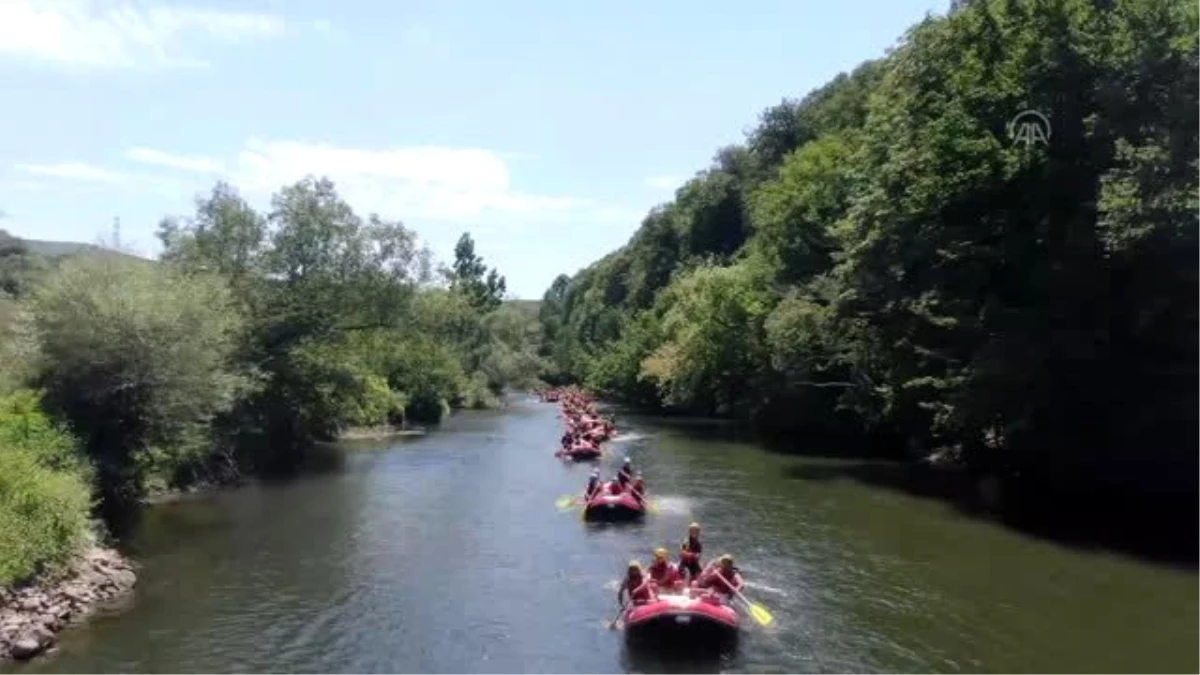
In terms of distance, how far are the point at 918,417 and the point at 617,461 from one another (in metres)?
12.7

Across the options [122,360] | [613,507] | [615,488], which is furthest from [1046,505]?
[122,360]

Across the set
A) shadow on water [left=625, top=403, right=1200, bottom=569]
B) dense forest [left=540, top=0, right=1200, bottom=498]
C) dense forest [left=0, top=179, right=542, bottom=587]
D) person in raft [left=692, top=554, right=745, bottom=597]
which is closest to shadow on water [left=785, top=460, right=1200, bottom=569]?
shadow on water [left=625, top=403, right=1200, bottom=569]

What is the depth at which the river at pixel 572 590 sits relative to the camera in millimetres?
17297

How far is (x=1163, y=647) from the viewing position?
681 inches

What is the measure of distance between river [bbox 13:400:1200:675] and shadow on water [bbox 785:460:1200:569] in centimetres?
95

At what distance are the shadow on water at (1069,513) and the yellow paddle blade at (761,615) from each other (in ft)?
31.9

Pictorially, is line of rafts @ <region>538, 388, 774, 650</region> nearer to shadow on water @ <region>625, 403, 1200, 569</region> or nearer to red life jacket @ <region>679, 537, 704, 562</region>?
red life jacket @ <region>679, 537, 704, 562</region>

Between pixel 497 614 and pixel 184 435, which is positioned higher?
pixel 184 435

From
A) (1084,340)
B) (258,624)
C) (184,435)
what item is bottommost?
(258,624)

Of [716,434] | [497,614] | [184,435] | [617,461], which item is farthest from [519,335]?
[497,614]

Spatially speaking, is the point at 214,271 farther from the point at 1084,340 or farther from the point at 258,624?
the point at 1084,340

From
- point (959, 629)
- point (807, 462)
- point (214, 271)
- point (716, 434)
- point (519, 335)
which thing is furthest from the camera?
point (519, 335)

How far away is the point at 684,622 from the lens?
58.4ft

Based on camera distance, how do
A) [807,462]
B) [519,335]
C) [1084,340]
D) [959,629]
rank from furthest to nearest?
[519,335], [807,462], [1084,340], [959,629]
